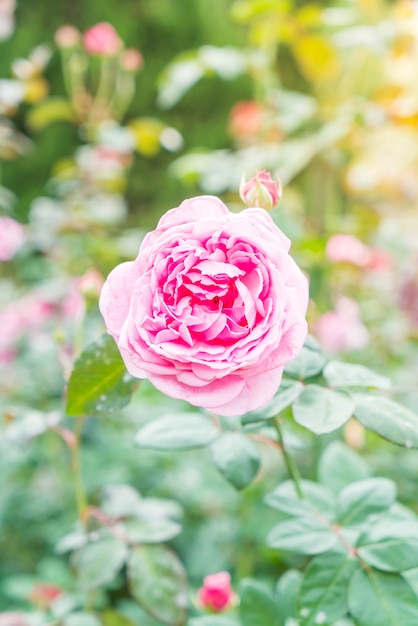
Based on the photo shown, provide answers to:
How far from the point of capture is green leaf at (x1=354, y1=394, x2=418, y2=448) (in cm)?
50

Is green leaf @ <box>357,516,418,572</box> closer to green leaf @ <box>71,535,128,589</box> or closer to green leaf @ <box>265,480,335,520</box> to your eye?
green leaf @ <box>265,480,335,520</box>

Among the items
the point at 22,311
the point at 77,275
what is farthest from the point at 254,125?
the point at 22,311

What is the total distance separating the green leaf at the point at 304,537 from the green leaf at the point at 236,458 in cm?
6

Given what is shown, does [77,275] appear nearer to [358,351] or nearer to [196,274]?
[358,351]

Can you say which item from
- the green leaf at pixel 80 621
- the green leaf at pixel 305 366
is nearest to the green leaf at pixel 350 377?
the green leaf at pixel 305 366

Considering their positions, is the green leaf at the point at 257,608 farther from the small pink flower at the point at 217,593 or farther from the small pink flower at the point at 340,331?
the small pink flower at the point at 340,331

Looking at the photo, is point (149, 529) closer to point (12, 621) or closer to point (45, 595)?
point (12, 621)

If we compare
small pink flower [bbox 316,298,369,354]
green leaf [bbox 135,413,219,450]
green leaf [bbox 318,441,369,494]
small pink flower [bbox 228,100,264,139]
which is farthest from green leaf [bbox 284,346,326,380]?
small pink flower [bbox 228,100,264,139]

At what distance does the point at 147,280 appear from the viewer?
0.47m

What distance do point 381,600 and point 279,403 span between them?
19 cm

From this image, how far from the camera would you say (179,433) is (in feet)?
2.07

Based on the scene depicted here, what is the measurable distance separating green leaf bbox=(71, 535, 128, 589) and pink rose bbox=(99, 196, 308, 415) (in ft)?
1.05

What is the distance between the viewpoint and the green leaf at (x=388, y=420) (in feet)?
1.63

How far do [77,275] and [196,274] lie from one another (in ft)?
4.05
